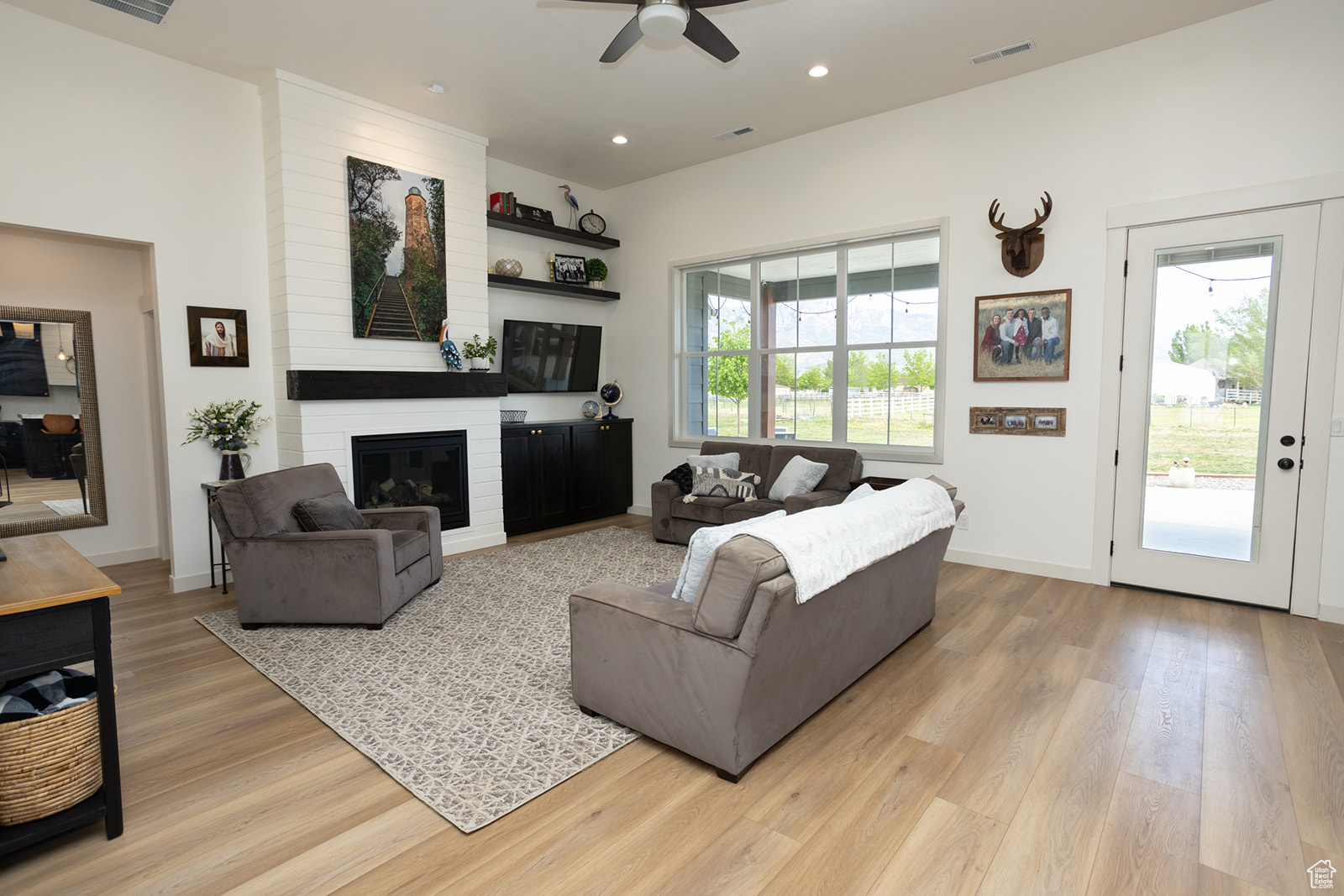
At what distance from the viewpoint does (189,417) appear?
4387 mm

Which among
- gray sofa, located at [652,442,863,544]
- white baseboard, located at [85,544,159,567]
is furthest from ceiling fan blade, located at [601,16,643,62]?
white baseboard, located at [85,544,159,567]

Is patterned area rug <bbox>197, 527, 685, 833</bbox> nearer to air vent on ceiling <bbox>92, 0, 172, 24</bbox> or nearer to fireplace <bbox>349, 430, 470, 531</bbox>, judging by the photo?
fireplace <bbox>349, 430, 470, 531</bbox>

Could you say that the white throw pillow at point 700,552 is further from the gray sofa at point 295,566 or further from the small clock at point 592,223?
the small clock at point 592,223

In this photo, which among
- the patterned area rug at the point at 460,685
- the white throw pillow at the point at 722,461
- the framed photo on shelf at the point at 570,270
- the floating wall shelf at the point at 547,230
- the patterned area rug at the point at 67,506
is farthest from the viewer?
the framed photo on shelf at the point at 570,270

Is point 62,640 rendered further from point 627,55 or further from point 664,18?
point 627,55

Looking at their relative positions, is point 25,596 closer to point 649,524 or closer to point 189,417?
point 189,417

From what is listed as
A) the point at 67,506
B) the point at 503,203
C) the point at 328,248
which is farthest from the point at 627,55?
the point at 67,506

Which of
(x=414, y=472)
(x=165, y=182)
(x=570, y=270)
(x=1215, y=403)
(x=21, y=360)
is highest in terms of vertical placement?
(x=165, y=182)

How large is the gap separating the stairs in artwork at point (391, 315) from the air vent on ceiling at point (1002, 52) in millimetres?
4309

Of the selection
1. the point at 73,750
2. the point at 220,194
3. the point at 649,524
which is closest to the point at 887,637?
the point at 73,750

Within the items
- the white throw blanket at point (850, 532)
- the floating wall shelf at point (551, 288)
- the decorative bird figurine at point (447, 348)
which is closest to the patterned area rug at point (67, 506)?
the decorative bird figurine at point (447, 348)

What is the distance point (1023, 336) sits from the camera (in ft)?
14.9

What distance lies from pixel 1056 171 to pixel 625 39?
3.00 m

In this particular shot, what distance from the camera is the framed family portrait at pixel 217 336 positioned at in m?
4.40
